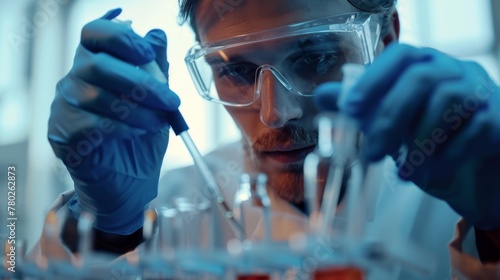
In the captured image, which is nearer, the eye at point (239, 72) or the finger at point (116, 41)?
the finger at point (116, 41)

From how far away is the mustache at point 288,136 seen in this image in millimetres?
1021

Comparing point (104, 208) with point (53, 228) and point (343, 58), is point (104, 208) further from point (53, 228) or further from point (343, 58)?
point (343, 58)

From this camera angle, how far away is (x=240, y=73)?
3.53ft

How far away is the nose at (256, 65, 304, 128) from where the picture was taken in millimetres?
937

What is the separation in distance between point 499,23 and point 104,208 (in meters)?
1.38

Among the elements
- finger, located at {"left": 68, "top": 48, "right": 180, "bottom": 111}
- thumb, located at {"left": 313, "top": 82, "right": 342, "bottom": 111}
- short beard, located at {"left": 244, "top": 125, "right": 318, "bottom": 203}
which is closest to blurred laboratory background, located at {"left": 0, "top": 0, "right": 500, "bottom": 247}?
short beard, located at {"left": 244, "top": 125, "right": 318, "bottom": 203}

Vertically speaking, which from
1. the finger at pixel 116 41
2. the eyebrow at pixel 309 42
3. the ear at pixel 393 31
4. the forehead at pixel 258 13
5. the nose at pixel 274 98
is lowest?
the ear at pixel 393 31

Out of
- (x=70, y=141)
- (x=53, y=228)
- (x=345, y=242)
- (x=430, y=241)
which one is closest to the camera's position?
(x=345, y=242)

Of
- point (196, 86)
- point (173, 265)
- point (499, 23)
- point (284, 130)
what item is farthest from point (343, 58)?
point (499, 23)

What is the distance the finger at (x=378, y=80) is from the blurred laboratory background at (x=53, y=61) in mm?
732

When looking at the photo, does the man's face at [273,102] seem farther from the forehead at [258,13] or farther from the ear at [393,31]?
the ear at [393,31]

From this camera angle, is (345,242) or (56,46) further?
(56,46)

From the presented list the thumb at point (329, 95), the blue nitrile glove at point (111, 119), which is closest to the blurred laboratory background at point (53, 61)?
the blue nitrile glove at point (111, 119)

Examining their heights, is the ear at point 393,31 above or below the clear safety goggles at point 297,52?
below
